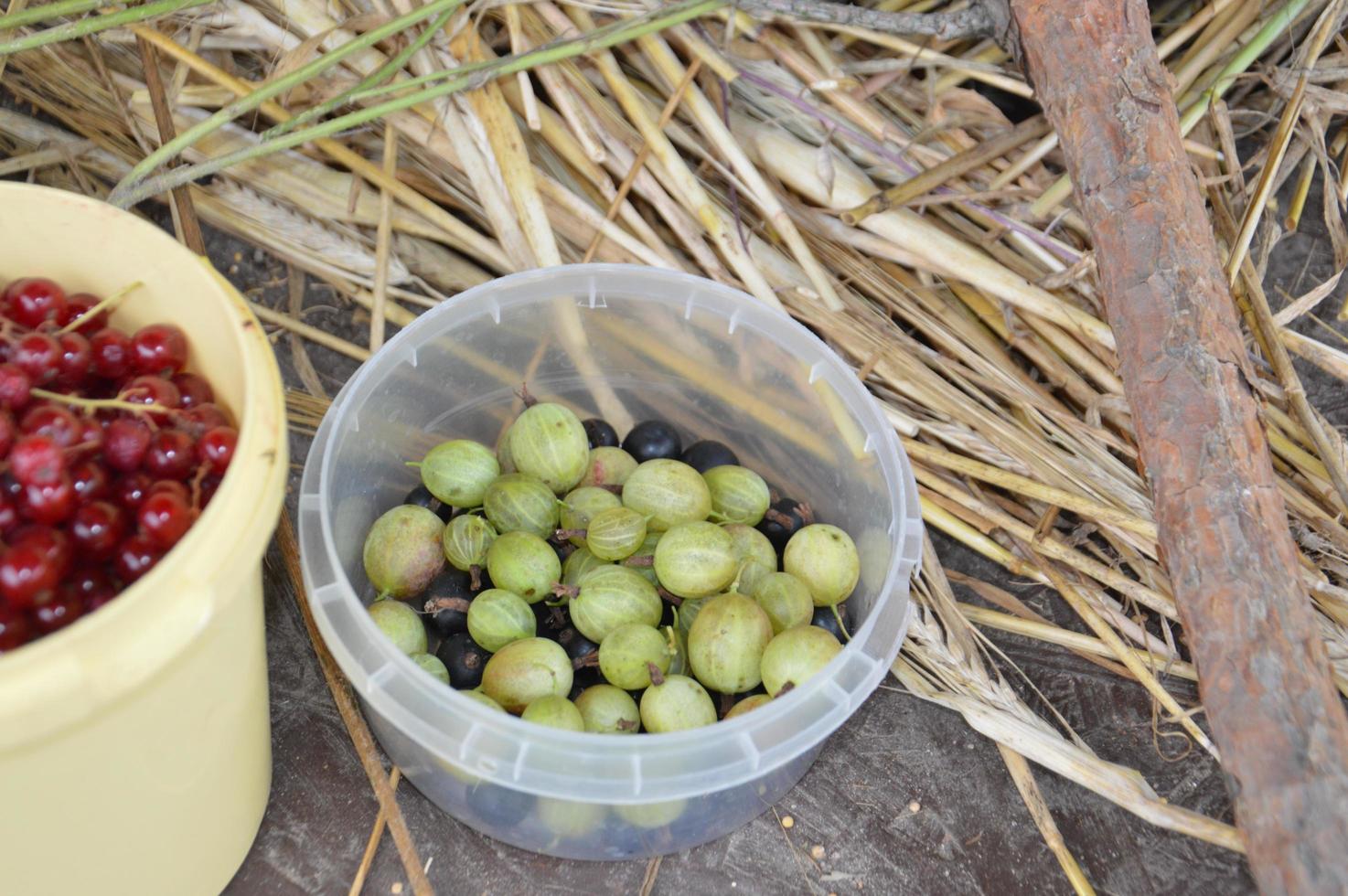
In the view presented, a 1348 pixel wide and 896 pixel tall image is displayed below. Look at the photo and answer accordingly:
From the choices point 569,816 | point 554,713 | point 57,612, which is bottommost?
point 569,816

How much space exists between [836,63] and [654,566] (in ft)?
3.39

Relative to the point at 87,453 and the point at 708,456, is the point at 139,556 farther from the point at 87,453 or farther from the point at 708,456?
the point at 708,456

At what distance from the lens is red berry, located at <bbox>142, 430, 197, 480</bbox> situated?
1.27 meters

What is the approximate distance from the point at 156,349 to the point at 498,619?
22.1 inches

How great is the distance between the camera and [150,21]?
2014 mm

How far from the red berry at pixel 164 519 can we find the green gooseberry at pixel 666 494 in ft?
2.31

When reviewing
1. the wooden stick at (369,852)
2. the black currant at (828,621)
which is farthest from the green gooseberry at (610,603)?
the wooden stick at (369,852)

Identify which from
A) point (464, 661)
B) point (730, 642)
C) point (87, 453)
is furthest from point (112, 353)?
point (730, 642)

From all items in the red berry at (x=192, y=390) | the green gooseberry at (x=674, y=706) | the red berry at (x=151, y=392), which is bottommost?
the green gooseberry at (x=674, y=706)

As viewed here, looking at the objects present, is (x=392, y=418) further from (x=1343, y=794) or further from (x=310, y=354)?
(x=1343, y=794)

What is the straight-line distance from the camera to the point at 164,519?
121 centimetres

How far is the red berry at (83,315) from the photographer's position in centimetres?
137

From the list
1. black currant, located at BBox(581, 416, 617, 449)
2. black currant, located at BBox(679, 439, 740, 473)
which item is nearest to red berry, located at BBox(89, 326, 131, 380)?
black currant, located at BBox(581, 416, 617, 449)

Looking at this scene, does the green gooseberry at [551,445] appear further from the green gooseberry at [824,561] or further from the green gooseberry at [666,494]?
the green gooseberry at [824,561]
